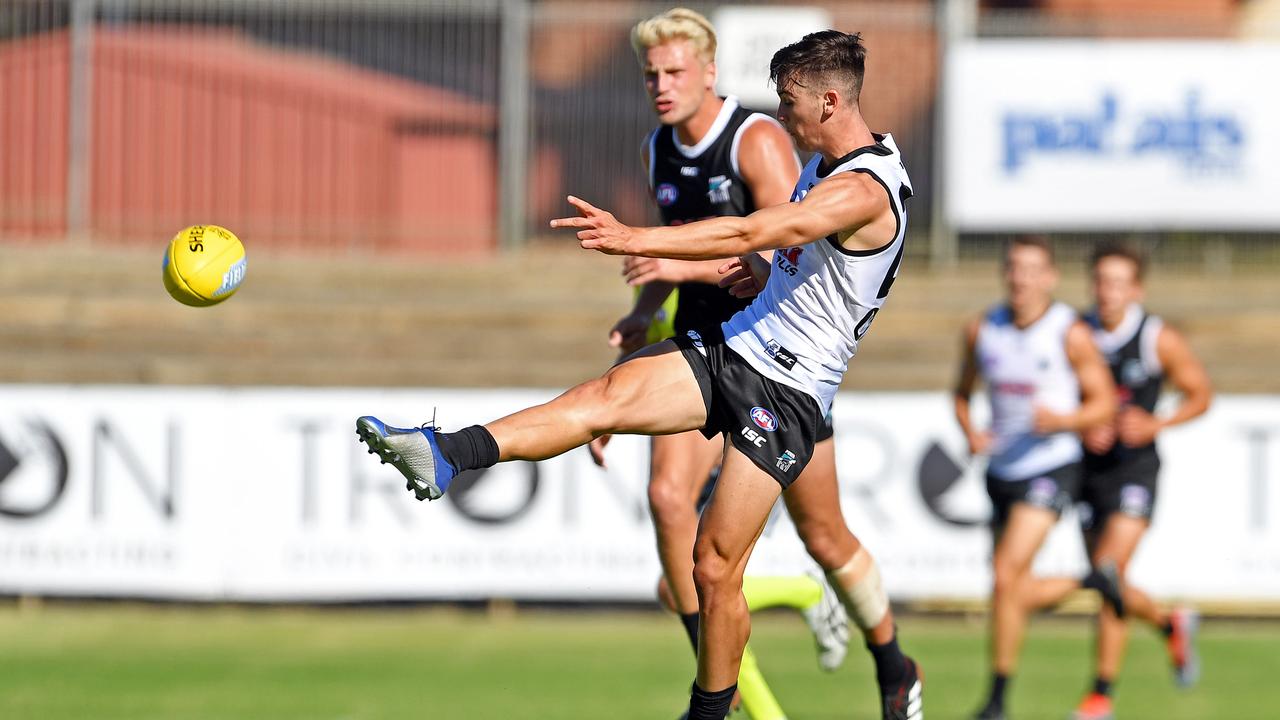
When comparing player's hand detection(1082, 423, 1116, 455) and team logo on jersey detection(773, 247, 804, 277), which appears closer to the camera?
team logo on jersey detection(773, 247, 804, 277)

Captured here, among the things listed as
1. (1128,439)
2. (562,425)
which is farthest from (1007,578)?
(562,425)

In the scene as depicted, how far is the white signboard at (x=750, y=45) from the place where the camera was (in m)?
16.6

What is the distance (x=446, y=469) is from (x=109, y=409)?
7516mm

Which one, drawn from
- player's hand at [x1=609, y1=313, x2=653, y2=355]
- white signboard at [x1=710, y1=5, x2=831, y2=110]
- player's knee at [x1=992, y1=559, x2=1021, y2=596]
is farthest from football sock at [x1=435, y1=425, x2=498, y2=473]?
white signboard at [x1=710, y1=5, x2=831, y2=110]

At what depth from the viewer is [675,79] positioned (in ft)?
21.7

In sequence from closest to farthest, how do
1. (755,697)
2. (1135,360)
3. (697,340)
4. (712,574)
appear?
(712,574) → (697,340) → (755,697) → (1135,360)

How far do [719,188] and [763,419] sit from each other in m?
1.27

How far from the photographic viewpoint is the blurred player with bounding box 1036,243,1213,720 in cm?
936

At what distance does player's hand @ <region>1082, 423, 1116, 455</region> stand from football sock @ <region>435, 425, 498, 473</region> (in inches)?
191

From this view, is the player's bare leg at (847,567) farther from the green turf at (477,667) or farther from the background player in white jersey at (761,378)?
the green turf at (477,667)

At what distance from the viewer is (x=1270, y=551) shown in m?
12.0

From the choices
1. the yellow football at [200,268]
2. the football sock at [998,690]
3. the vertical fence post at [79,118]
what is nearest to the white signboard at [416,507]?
the football sock at [998,690]

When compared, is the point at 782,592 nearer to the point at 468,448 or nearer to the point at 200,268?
the point at 468,448

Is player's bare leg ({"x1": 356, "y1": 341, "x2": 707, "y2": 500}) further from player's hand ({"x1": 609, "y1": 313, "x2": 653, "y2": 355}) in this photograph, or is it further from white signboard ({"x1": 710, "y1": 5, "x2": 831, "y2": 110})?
white signboard ({"x1": 710, "y1": 5, "x2": 831, "y2": 110})
